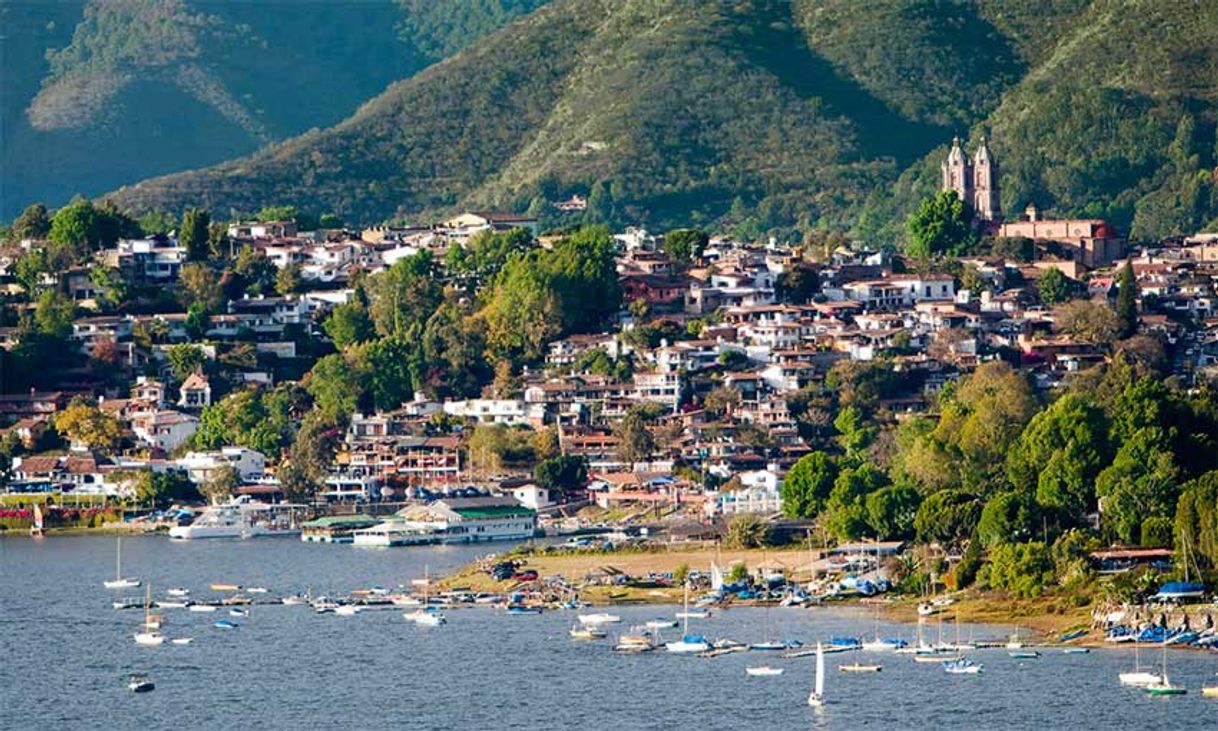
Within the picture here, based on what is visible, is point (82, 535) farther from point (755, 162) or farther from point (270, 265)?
point (755, 162)

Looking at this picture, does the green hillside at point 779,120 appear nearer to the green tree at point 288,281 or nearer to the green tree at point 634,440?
the green tree at point 288,281

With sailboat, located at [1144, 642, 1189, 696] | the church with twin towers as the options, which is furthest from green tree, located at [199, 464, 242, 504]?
the church with twin towers

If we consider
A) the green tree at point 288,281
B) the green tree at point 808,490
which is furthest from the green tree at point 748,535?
the green tree at point 288,281

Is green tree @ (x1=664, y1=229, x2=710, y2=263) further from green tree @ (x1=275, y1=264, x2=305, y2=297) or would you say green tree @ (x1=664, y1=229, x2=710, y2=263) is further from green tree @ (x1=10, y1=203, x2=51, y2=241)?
green tree @ (x1=10, y1=203, x2=51, y2=241)

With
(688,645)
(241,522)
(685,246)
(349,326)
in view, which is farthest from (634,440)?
(688,645)

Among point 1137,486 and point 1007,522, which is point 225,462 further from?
point 1137,486
